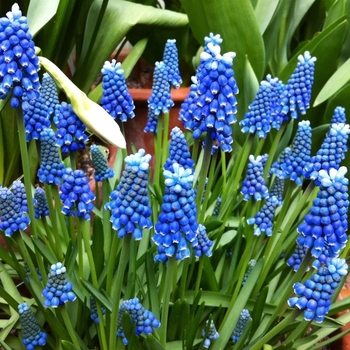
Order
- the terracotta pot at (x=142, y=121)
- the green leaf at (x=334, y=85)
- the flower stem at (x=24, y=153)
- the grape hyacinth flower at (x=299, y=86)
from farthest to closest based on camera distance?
1. the terracotta pot at (x=142, y=121)
2. the green leaf at (x=334, y=85)
3. the grape hyacinth flower at (x=299, y=86)
4. the flower stem at (x=24, y=153)

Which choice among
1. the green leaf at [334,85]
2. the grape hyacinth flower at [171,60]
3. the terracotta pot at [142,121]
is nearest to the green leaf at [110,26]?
the terracotta pot at [142,121]

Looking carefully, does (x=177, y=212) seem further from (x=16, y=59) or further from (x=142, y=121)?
(x=142, y=121)

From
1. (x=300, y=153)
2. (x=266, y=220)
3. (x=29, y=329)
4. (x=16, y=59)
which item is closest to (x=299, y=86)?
(x=300, y=153)

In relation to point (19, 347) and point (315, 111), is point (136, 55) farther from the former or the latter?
point (19, 347)

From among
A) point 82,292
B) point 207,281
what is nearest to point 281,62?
point 207,281

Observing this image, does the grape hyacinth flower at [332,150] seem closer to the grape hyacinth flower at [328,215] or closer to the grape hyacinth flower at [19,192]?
the grape hyacinth flower at [328,215]
